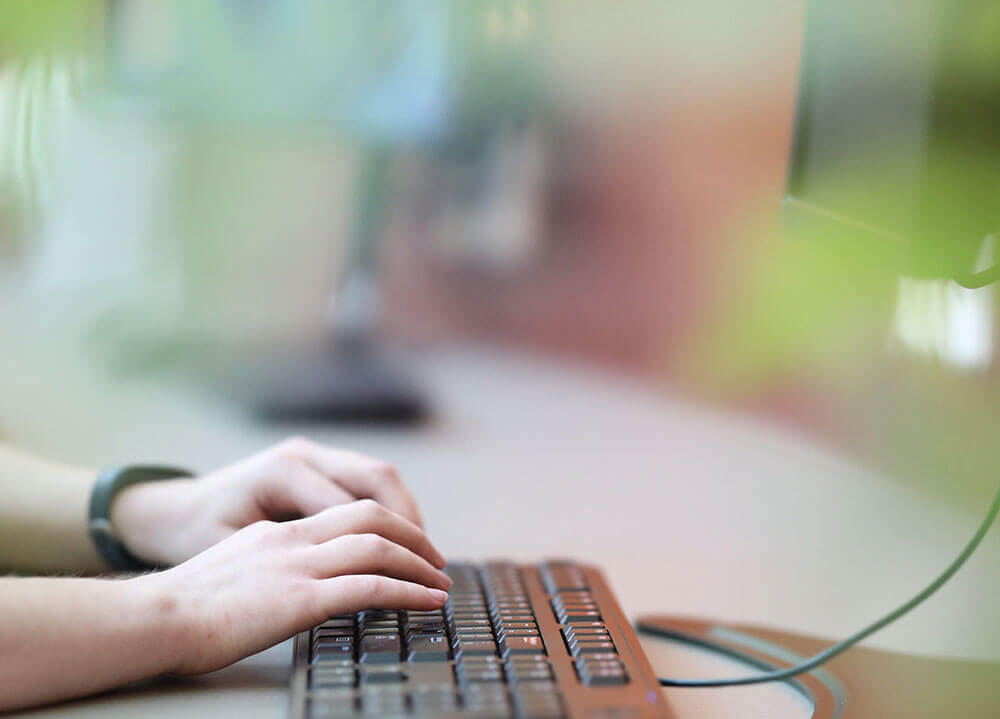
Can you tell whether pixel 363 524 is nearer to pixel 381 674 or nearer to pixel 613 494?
pixel 381 674

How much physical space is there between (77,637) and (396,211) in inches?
46.2

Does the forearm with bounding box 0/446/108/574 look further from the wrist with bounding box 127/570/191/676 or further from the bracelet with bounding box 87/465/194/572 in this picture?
the wrist with bounding box 127/570/191/676

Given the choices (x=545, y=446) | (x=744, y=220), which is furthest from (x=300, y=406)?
(x=744, y=220)

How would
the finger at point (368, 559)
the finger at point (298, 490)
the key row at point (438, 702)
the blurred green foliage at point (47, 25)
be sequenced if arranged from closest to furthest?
the key row at point (438, 702)
the finger at point (368, 559)
the finger at point (298, 490)
the blurred green foliage at point (47, 25)

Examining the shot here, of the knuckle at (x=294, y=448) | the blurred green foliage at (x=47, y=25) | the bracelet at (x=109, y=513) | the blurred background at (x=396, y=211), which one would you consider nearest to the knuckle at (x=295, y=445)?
the knuckle at (x=294, y=448)

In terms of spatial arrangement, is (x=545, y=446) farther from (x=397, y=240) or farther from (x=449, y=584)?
(x=449, y=584)

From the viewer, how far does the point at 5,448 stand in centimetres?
73

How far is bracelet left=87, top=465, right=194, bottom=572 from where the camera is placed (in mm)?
633

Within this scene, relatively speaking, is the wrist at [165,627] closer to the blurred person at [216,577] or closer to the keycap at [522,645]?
the blurred person at [216,577]

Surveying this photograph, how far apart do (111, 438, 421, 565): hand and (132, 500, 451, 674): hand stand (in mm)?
109

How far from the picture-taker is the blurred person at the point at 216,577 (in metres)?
0.41

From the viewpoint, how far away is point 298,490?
0.61 metres

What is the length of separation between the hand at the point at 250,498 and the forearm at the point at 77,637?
0.18m

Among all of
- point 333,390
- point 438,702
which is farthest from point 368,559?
point 333,390
